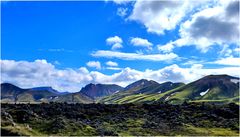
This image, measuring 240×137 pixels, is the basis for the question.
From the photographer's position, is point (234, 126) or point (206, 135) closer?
point (206, 135)

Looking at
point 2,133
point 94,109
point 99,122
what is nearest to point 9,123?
point 2,133

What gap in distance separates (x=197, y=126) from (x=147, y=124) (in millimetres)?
14009

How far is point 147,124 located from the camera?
96.1m

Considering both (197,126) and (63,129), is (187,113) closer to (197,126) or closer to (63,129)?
(197,126)

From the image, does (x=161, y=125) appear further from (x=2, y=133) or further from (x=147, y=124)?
(x=2, y=133)

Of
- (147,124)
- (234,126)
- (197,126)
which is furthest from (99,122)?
(234,126)

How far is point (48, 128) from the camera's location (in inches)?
3219

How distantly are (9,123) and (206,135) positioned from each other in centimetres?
4968

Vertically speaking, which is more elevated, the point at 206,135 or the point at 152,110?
the point at 152,110

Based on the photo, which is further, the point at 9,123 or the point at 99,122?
the point at 99,122

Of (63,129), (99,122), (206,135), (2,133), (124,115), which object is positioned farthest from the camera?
(124,115)

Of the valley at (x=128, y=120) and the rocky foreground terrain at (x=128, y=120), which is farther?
the rocky foreground terrain at (x=128, y=120)

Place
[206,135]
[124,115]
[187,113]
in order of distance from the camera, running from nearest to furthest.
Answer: [206,135]
[124,115]
[187,113]

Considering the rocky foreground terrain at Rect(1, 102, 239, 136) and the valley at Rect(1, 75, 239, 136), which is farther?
the rocky foreground terrain at Rect(1, 102, 239, 136)
